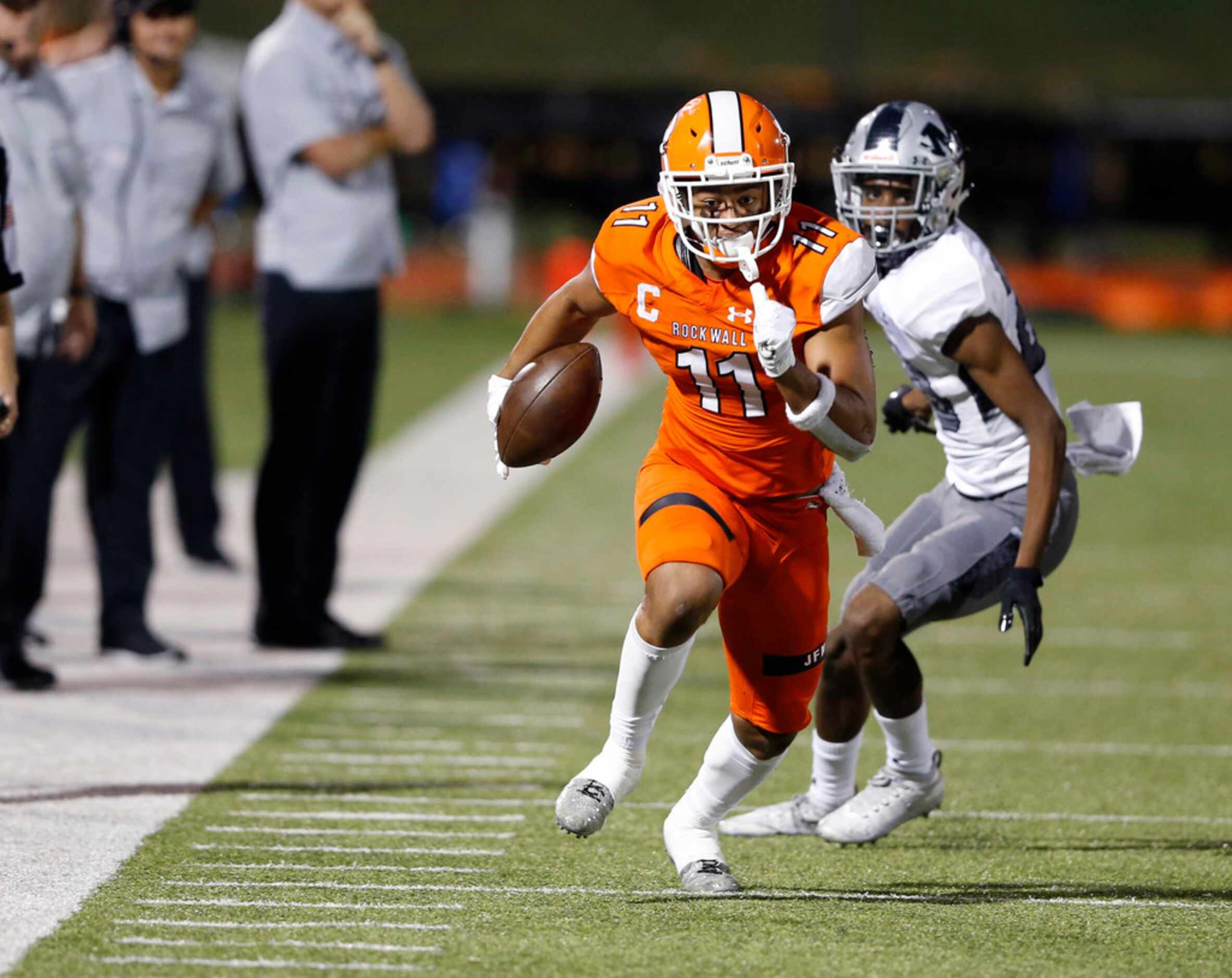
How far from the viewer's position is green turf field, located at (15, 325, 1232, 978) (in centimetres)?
380

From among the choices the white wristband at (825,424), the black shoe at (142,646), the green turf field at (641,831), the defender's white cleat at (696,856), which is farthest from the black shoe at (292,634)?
the white wristband at (825,424)

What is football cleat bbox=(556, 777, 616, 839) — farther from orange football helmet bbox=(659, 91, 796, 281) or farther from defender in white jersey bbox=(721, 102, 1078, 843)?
orange football helmet bbox=(659, 91, 796, 281)

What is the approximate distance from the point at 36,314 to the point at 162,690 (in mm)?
1231

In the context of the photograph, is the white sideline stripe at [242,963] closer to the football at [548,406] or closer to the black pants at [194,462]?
the football at [548,406]

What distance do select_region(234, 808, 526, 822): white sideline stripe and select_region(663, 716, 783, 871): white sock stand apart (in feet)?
2.09

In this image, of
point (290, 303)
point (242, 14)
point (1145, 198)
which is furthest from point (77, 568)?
point (242, 14)

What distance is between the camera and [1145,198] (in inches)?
1423

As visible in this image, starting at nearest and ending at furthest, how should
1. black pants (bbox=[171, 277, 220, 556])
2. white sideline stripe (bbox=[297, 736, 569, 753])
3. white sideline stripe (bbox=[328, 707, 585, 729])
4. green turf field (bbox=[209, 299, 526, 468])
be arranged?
white sideline stripe (bbox=[297, 736, 569, 753]) → white sideline stripe (bbox=[328, 707, 585, 729]) → black pants (bbox=[171, 277, 220, 556]) → green turf field (bbox=[209, 299, 526, 468])

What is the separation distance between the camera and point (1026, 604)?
4477 mm

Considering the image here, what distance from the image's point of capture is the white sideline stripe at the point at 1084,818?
510 cm

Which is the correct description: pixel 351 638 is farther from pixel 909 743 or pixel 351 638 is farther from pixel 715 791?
pixel 715 791

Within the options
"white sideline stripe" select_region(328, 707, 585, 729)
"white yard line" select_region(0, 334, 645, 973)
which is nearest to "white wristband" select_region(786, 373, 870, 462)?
"white yard line" select_region(0, 334, 645, 973)

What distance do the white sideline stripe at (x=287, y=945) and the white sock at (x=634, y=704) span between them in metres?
0.63

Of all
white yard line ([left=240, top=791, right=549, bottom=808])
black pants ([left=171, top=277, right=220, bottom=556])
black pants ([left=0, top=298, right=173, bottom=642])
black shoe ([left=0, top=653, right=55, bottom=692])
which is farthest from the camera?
black pants ([left=171, top=277, right=220, bottom=556])
